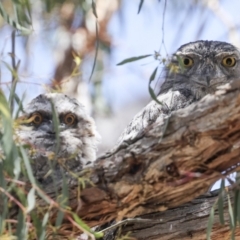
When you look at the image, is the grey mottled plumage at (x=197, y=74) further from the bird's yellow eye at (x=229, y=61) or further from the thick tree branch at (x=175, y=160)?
the thick tree branch at (x=175, y=160)

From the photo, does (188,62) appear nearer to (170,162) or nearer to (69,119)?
(69,119)

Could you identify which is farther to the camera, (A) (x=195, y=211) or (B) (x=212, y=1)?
(B) (x=212, y=1)

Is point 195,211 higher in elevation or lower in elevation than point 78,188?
higher

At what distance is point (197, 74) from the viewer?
4.57 m

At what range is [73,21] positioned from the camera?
797 centimetres

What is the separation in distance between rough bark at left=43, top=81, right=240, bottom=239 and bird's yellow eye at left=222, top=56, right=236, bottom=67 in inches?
72.5

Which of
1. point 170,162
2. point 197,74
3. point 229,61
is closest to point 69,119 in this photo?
point 197,74

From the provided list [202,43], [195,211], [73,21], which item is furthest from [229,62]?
[73,21]

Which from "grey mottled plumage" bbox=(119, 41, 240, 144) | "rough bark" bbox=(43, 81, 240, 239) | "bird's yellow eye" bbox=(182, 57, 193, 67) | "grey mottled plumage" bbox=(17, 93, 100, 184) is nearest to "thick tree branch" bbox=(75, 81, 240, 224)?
"rough bark" bbox=(43, 81, 240, 239)

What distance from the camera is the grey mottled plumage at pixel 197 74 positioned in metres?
4.38

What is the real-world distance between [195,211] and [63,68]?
15.9ft

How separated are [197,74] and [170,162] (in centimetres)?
181

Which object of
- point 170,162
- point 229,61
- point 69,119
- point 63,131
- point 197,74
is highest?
point 229,61

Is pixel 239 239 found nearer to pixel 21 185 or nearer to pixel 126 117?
pixel 21 185
